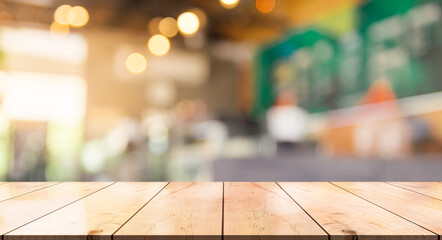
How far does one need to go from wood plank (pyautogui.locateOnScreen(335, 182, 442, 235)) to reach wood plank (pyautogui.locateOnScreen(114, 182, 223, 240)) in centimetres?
35

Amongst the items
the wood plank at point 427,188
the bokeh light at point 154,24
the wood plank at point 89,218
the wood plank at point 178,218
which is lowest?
the wood plank at point 89,218

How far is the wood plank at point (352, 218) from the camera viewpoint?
0.63m

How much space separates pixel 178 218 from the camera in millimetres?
734

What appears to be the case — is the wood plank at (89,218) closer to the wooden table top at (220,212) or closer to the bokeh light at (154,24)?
the wooden table top at (220,212)

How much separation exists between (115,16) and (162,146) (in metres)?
2.61

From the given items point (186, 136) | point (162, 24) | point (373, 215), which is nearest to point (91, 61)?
point (162, 24)

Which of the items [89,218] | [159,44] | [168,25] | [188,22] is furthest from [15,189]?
[168,25]

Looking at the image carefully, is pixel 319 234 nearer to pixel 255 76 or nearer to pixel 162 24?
pixel 162 24

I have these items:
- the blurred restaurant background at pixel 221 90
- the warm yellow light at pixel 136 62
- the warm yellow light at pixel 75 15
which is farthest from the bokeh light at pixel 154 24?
the warm yellow light at pixel 75 15

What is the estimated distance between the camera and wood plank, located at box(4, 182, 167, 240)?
2.08 ft

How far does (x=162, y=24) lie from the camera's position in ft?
21.8

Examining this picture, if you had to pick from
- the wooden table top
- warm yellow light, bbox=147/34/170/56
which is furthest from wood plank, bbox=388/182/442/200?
warm yellow light, bbox=147/34/170/56

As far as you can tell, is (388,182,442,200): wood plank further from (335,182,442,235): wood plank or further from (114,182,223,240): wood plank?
(114,182,223,240): wood plank

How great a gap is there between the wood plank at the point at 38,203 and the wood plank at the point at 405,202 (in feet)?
2.22
